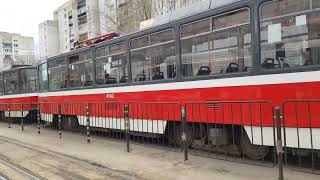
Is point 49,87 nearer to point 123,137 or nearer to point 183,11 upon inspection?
point 123,137

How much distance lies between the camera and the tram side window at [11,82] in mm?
23969

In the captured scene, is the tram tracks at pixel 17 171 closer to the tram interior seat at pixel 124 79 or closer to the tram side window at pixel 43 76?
the tram interior seat at pixel 124 79

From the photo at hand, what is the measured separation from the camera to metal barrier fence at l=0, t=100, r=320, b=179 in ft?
23.4

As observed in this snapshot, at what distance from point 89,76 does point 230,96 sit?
7.05m

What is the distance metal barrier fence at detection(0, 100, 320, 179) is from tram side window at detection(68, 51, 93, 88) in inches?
63.0

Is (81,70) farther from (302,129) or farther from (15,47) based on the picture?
(15,47)

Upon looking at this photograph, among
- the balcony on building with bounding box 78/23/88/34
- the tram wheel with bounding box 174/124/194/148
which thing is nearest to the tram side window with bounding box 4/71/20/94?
the tram wheel with bounding box 174/124/194/148

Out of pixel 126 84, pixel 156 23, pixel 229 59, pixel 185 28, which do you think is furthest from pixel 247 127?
pixel 126 84

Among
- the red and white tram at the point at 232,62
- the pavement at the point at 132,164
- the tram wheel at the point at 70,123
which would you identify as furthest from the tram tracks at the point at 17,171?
the tram wheel at the point at 70,123

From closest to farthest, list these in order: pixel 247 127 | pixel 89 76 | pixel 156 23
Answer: pixel 247 127, pixel 156 23, pixel 89 76

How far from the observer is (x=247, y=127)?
8.16 meters

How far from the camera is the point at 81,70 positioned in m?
15.1

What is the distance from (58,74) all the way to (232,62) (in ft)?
33.0

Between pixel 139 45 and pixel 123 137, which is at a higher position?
pixel 139 45
